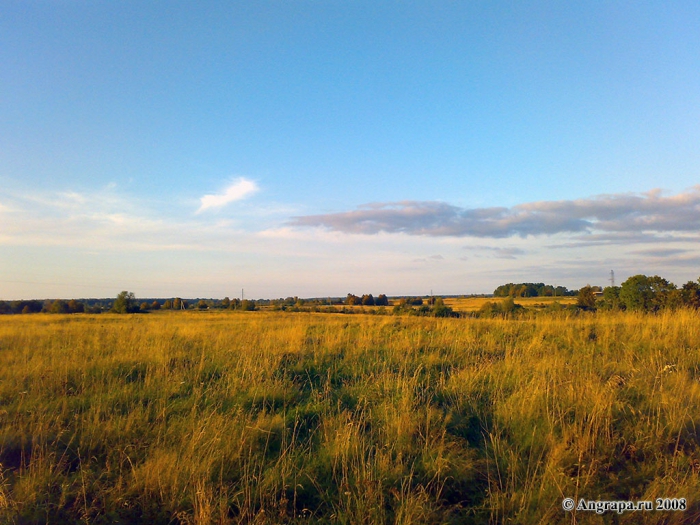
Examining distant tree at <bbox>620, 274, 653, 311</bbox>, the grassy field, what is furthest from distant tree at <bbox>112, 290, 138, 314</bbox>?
distant tree at <bbox>620, 274, 653, 311</bbox>

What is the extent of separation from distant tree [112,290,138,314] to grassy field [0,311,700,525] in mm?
44680

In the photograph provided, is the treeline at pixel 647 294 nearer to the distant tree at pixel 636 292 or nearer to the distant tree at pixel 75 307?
the distant tree at pixel 636 292

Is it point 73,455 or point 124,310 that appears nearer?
point 73,455

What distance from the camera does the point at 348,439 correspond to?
13.2 feet

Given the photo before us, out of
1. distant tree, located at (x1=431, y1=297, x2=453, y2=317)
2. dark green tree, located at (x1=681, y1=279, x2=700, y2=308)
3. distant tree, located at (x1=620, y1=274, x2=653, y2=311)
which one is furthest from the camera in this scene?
distant tree, located at (x1=620, y1=274, x2=653, y2=311)

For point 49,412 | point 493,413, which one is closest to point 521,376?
point 493,413

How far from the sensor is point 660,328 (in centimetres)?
941

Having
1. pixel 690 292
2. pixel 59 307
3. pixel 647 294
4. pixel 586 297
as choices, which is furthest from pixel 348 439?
pixel 59 307

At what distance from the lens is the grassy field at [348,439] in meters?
3.32

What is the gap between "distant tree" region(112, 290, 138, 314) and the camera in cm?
4742

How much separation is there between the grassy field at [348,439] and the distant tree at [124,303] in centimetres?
4468

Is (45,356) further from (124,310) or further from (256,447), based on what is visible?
(124,310)

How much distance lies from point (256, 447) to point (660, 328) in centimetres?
965

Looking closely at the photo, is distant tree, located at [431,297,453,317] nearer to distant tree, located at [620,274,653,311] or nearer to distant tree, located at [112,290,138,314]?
distant tree, located at [620,274,653,311]
